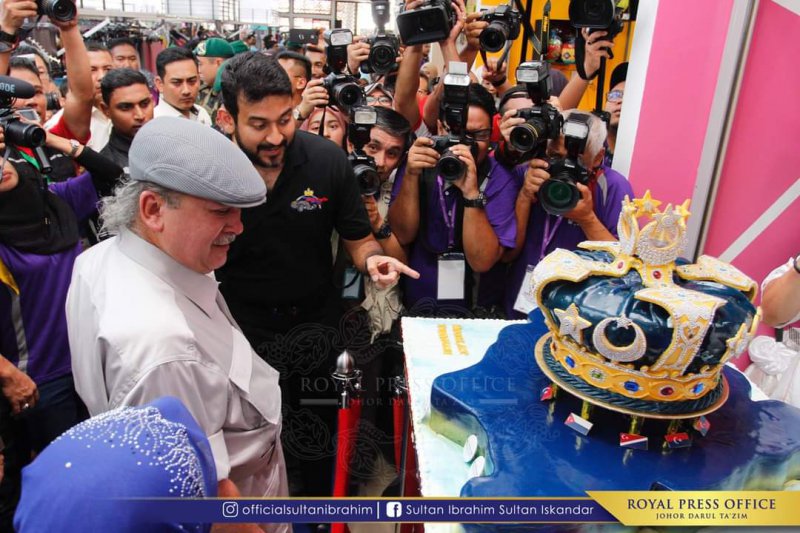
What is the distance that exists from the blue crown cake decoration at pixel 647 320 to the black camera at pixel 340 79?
3.30 feet

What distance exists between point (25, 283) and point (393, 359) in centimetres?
105

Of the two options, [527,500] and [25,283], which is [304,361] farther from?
[527,500]

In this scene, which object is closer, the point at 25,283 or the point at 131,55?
the point at 25,283

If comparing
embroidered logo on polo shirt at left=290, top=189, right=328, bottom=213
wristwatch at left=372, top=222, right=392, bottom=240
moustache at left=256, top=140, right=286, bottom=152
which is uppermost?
moustache at left=256, top=140, right=286, bottom=152

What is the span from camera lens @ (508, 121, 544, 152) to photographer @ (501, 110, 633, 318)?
3.5 inches

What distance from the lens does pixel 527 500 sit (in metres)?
0.72

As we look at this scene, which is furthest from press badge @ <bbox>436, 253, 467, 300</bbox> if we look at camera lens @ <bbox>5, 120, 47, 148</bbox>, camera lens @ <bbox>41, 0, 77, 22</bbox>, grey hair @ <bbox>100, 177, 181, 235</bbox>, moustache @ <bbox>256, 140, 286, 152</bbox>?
camera lens @ <bbox>41, 0, 77, 22</bbox>

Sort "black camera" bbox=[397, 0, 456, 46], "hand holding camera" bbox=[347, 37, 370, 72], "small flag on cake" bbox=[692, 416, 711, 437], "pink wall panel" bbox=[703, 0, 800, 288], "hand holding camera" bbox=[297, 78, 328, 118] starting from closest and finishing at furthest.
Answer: "small flag on cake" bbox=[692, 416, 711, 437] < "pink wall panel" bbox=[703, 0, 800, 288] < "black camera" bbox=[397, 0, 456, 46] < "hand holding camera" bbox=[297, 78, 328, 118] < "hand holding camera" bbox=[347, 37, 370, 72]

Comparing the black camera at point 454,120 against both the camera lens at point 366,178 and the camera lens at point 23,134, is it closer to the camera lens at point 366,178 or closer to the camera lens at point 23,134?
the camera lens at point 366,178

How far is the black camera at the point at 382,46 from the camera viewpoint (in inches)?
78.6

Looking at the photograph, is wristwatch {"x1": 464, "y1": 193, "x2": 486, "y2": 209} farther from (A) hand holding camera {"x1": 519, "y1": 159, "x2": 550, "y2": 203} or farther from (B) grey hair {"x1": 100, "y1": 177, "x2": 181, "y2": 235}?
(B) grey hair {"x1": 100, "y1": 177, "x2": 181, "y2": 235}

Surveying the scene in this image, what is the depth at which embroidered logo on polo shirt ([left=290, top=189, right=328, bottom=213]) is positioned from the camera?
5.63 ft

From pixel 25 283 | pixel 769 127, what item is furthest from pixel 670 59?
pixel 25 283

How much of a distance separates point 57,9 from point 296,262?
1130mm
